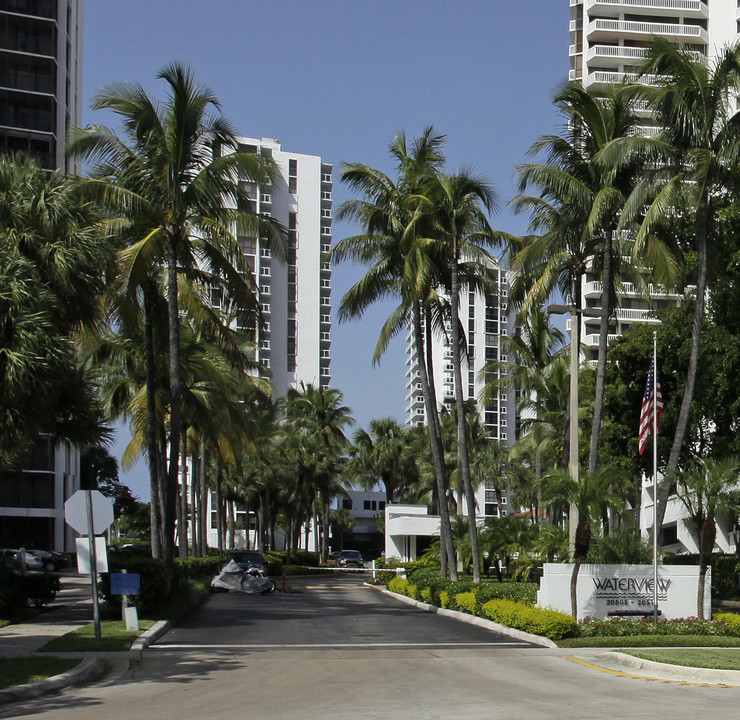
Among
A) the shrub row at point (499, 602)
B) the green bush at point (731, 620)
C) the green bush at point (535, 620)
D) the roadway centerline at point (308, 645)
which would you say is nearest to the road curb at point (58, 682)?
the roadway centerline at point (308, 645)

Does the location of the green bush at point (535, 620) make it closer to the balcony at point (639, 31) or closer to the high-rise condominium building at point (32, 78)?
the high-rise condominium building at point (32, 78)

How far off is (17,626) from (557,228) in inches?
636

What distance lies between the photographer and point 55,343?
69.5 feet

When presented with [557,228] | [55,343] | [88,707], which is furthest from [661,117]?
[88,707]

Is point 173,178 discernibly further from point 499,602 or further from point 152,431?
point 499,602

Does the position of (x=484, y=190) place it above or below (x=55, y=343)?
above

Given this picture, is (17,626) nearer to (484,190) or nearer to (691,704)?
(691,704)

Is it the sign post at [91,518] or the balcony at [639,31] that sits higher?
the balcony at [639,31]

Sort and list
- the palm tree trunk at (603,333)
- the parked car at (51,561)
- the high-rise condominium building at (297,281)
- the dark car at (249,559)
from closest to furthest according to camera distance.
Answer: the palm tree trunk at (603,333)
the dark car at (249,559)
the parked car at (51,561)
the high-rise condominium building at (297,281)

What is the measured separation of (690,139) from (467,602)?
12.5 metres

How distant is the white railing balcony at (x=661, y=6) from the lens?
7906 centimetres

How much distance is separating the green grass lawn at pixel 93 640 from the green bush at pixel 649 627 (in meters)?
8.79

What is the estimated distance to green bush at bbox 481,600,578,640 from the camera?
1955 cm

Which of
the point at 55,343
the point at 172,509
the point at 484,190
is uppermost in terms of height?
the point at 484,190
